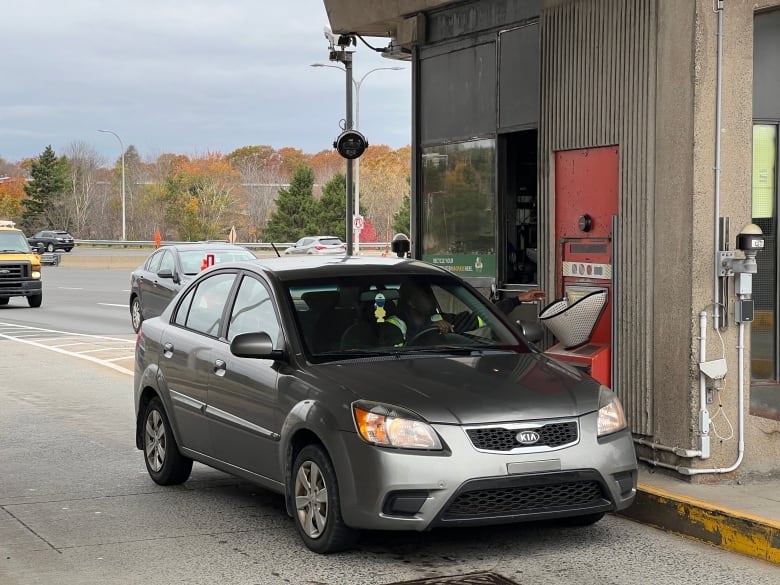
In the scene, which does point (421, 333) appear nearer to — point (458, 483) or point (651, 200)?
point (458, 483)

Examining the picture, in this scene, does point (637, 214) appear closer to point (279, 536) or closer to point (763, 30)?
point (763, 30)

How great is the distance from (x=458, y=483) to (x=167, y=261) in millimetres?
17132

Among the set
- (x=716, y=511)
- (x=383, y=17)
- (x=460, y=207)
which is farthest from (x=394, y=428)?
(x=383, y=17)

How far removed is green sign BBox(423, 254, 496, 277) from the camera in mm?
11406

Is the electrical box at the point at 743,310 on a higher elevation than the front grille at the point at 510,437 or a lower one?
higher

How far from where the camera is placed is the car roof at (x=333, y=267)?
7609mm

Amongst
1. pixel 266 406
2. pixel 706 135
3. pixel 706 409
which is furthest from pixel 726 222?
pixel 266 406

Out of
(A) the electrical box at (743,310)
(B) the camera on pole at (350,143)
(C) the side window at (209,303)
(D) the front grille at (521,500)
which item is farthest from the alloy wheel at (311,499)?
(B) the camera on pole at (350,143)

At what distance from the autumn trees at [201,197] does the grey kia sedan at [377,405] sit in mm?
74361

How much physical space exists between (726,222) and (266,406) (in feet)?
10.5

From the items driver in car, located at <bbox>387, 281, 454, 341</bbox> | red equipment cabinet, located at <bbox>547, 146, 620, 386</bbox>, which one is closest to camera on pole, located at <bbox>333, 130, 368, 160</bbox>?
red equipment cabinet, located at <bbox>547, 146, 620, 386</bbox>

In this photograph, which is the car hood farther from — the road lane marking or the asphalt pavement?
the road lane marking

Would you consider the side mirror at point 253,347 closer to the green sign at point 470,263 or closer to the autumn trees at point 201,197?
the green sign at point 470,263

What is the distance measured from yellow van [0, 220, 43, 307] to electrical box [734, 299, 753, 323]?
24.7 metres
